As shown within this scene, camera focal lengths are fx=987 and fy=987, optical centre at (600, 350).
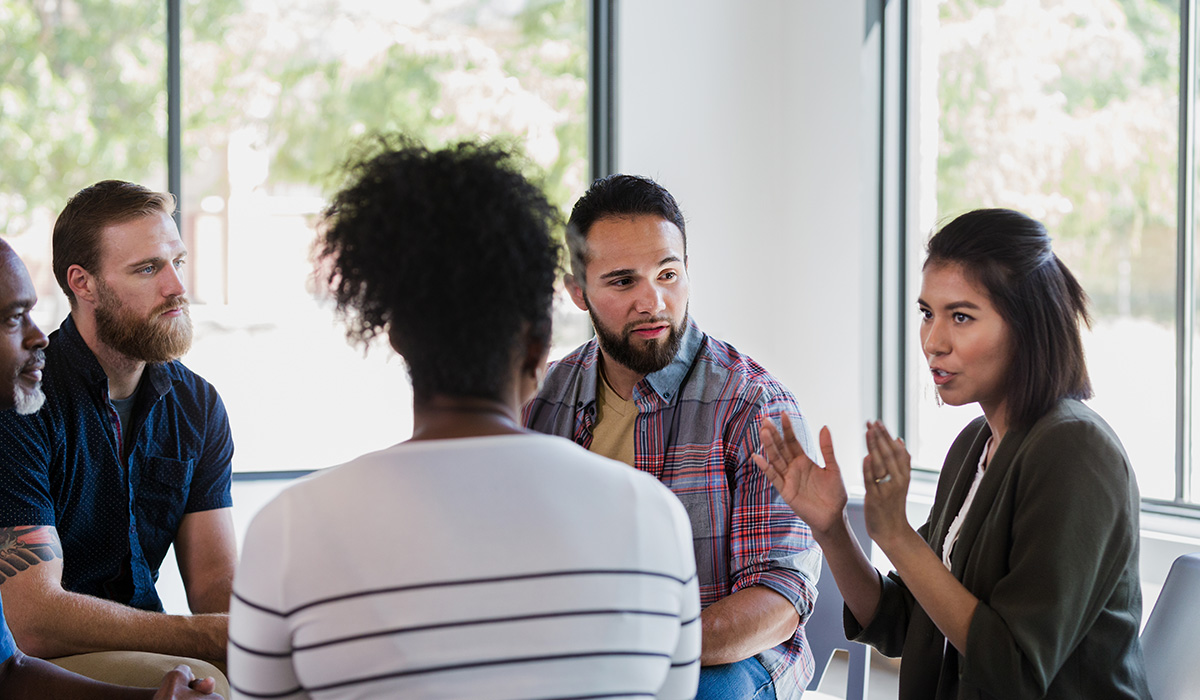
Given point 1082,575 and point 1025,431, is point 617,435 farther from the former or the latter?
point 1082,575

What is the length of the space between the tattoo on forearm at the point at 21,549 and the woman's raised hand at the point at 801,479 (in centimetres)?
138

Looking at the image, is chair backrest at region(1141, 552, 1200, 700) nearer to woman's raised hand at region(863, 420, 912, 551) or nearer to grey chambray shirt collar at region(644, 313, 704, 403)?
woman's raised hand at region(863, 420, 912, 551)

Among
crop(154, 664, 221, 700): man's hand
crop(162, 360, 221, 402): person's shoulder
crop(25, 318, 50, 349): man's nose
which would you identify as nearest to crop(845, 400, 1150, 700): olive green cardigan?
crop(154, 664, 221, 700): man's hand

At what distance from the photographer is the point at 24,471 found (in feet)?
6.27

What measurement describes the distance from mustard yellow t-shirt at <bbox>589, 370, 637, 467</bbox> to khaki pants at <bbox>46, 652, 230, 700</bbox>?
871 mm

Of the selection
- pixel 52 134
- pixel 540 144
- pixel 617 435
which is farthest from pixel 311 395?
pixel 617 435

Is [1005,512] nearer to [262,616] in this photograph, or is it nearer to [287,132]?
[262,616]

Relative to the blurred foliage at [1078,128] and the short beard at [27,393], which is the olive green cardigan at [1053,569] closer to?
the short beard at [27,393]

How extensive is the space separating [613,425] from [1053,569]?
913 millimetres

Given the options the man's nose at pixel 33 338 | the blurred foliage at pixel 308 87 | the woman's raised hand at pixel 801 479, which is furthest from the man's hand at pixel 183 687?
the blurred foliage at pixel 308 87

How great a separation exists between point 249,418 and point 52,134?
5.23 feet

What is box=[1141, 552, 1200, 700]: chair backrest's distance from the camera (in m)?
1.60

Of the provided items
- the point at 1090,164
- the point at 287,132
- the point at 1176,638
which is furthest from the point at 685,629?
the point at 287,132

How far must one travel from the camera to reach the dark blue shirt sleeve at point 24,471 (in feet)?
6.18
